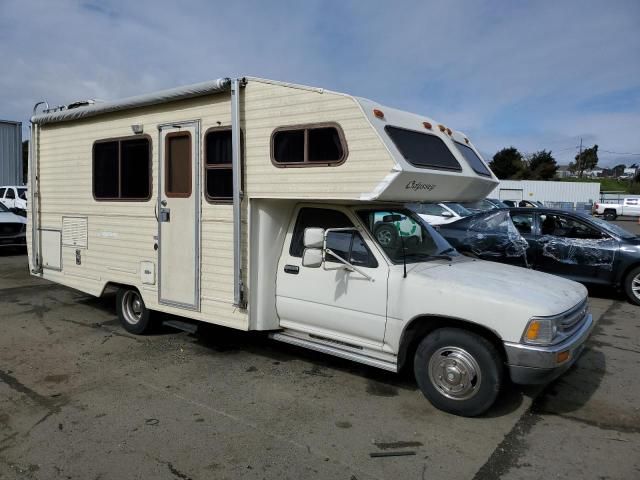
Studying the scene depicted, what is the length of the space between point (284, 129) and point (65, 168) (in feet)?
12.5

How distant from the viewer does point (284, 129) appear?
4871 mm

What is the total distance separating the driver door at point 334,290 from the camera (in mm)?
4648

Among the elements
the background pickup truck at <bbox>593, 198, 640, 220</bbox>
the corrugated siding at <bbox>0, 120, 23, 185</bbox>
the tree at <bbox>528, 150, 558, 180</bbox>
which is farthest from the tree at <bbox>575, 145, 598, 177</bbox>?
the corrugated siding at <bbox>0, 120, 23, 185</bbox>

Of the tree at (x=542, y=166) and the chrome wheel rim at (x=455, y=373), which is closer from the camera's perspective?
the chrome wheel rim at (x=455, y=373)

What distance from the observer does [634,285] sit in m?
8.66

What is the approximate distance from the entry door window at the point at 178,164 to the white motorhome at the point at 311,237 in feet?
0.05

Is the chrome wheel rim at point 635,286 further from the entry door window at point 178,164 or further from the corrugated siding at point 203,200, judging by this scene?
the entry door window at point 178,164

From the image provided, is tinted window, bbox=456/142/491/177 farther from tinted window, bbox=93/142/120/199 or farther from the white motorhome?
tinted window, bbox=93/142/120/199

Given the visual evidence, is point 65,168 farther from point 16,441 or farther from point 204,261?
point 16,441

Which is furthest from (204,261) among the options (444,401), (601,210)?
(601,210)

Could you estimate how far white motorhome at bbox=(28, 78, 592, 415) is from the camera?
4234mm

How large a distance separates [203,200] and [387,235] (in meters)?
1.98

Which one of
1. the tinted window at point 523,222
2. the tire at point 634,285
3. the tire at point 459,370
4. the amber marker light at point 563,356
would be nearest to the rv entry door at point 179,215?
the tire at point 459,370

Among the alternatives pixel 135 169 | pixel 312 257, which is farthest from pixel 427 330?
pixel 135 169
